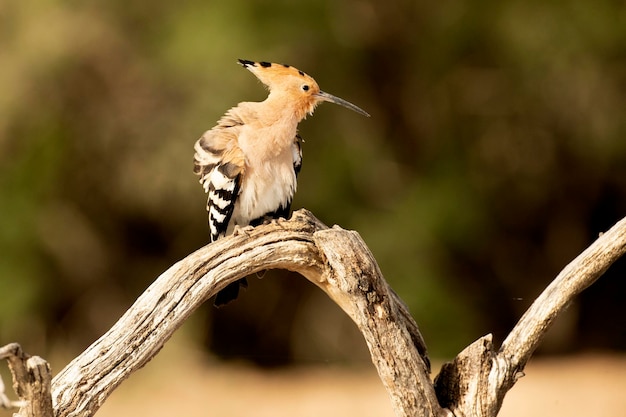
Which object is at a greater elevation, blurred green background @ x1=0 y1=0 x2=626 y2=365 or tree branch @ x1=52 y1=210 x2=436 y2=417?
blurred green background @ x1=0 y1=0 x2=626 y2=365

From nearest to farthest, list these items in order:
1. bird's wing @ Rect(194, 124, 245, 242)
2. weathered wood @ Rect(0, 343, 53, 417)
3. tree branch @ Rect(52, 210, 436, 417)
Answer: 1. weathered wood @ Rect(0, 343, 53, 417)
2. tree branch @ Rect(52, 210, 436, 417)
3. bird's wing @ Rect(194, 124, 245, 242)

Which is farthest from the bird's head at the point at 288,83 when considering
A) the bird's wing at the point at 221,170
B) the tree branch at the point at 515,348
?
the tree branch at the point at 515,348

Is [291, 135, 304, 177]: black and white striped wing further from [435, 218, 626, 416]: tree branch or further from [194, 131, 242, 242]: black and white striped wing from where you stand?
[435, 218, 626, 416]: tree branch

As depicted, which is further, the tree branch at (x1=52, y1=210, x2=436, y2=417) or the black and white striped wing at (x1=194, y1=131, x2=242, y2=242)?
the black and white striped wing at (x1=194, y1=131, x2=242, y2=242)

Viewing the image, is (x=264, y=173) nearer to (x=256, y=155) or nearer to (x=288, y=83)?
(x=256, y=155)

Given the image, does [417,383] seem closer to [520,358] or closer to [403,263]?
[520,358]

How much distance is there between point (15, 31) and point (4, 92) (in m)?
0.29

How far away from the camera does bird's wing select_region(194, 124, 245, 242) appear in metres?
2.10

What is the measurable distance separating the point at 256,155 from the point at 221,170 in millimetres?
87

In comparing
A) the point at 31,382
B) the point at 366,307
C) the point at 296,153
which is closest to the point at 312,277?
the point at 366,307

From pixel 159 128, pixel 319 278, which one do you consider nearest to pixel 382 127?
pixel 159 128

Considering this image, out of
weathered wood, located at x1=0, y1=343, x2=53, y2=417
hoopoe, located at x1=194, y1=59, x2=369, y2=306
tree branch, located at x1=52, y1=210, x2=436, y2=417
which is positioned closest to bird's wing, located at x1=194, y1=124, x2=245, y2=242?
hoopoe, located at x1=194, y1=59, x2=369, y2=306

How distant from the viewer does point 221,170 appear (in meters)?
2.11

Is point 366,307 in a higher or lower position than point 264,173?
lower
